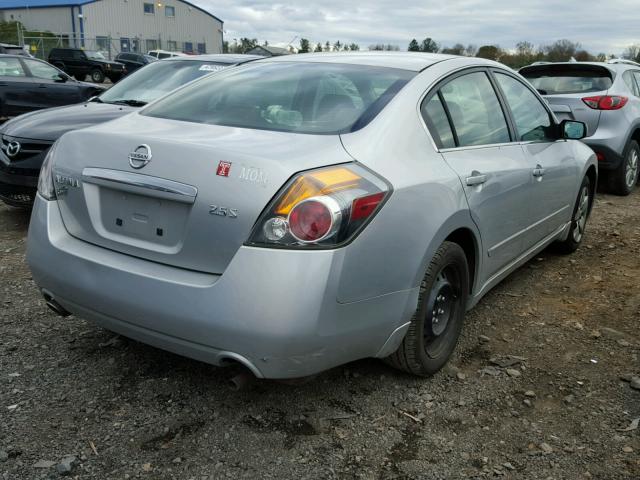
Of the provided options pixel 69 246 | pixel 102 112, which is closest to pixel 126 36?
pixel 102 112

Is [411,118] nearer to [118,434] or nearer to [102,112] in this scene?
[118,434]

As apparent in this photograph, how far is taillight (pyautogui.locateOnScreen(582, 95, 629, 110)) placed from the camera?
761 centimetres

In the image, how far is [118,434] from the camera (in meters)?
2.59

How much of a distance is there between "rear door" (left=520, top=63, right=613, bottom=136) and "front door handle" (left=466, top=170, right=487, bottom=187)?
15.8 feet

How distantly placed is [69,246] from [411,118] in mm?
1591

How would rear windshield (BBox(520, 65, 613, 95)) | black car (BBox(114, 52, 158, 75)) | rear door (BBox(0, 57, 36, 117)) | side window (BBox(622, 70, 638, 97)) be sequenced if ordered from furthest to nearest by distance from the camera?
black car (BBox(114, 52, 158, 75)), rear door (BBox(0, 57, 36, 117)), side window (BBox(622, 70, 638, 97)), rear windshield (BBox(520, 65, 613, 95))

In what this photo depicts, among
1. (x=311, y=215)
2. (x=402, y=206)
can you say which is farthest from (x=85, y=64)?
(x=311, y=215)

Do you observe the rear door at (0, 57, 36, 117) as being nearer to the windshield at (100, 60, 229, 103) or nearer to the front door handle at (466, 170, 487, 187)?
the windshield at (100, 60, 229, 103)

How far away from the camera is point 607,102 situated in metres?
7.62

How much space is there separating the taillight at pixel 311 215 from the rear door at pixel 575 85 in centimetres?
592

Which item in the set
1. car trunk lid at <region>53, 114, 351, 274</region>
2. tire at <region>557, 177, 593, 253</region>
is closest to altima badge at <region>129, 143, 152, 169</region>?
car trunk lid at <region>53, 114, 351, 274</region>

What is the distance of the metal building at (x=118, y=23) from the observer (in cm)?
5241

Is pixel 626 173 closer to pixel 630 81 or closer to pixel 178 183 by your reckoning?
pixel 630 81

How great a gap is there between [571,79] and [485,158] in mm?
5475
